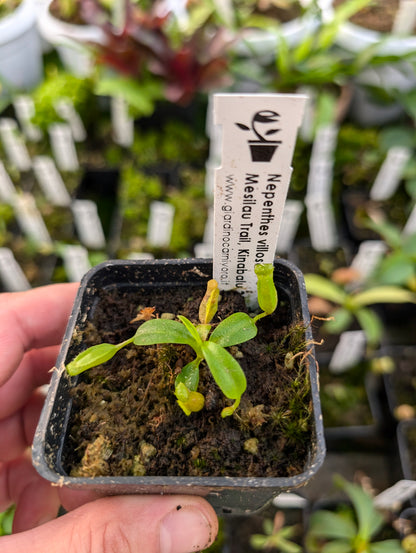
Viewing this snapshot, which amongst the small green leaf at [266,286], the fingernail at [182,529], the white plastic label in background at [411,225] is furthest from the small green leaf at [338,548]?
the white plastic label in background at [411,225]

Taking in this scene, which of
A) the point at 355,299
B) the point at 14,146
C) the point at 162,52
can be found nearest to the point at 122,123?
the point at 162,52

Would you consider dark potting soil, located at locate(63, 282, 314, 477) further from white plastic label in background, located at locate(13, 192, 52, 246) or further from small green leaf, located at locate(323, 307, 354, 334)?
white plastic label in background, located at locate(13, 192, 52, 246)

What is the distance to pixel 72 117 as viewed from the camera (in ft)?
5.90

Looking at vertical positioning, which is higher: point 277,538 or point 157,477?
point 157,477

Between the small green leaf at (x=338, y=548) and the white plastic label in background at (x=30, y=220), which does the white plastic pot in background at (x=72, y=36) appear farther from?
the small green leaf at (x=338, y=548)

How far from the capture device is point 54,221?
70.7 inches

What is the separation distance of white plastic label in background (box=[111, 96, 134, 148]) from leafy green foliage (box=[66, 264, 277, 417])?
129cm

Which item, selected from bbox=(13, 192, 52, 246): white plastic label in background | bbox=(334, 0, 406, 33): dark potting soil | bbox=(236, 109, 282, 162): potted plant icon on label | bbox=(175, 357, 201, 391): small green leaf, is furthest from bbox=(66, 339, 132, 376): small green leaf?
bbox=(334, 0, 406, 33): dark potting soil

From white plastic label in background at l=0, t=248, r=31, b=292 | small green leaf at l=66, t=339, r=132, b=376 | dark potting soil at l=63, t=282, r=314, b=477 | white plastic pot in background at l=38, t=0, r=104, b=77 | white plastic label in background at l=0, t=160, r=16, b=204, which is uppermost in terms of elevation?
white plastic pot in background at l=38, t=0, r=104, b=77

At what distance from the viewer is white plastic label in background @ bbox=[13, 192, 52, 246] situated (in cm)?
157

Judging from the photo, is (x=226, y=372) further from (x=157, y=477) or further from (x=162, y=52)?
(x=162, y=52)

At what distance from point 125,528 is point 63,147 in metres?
1.44

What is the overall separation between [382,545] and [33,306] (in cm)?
101

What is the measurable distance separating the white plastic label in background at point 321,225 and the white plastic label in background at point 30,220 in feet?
3.03
